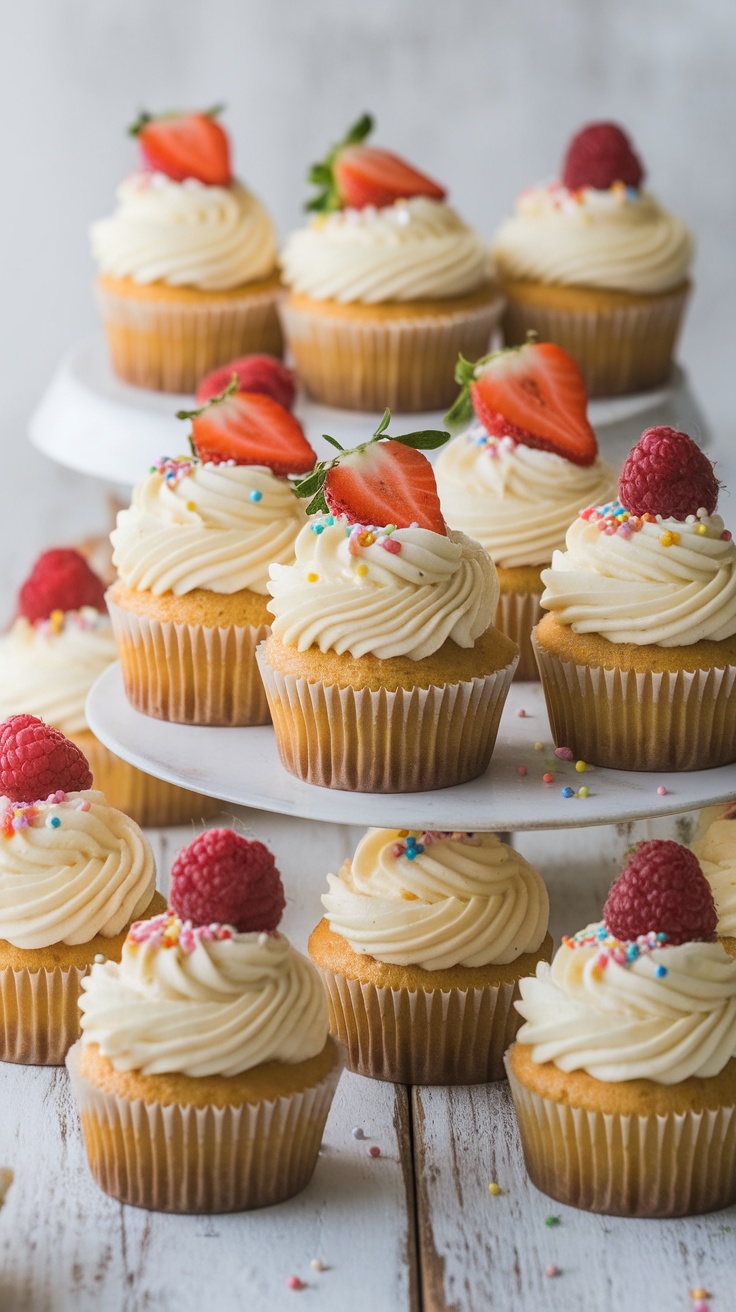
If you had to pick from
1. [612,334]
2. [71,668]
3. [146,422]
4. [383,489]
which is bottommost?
[71,668]

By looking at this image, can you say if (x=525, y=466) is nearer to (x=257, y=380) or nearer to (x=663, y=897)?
(x=257, y=380)

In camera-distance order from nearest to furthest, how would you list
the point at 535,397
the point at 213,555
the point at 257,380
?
the point at 213,555
the point at 535,397
the point at 257,380

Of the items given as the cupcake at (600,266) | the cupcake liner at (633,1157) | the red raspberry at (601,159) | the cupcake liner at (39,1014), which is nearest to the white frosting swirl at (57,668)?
the cupcake liner at (39,1014)

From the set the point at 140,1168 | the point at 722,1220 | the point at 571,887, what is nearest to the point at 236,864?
the point at 140,1168

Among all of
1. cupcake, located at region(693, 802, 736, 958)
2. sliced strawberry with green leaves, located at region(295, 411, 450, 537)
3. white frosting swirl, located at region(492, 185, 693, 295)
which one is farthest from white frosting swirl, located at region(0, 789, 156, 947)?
white frosting swirl, located at region(492, 185, 693, 295)

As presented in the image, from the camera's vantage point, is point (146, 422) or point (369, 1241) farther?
point (146, 422)

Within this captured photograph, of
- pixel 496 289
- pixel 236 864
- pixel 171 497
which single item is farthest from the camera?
pixel 496 289

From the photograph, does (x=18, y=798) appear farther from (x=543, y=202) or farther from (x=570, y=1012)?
(x=543, y=202)

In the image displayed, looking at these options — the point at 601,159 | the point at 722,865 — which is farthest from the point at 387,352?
the point at 722,865
